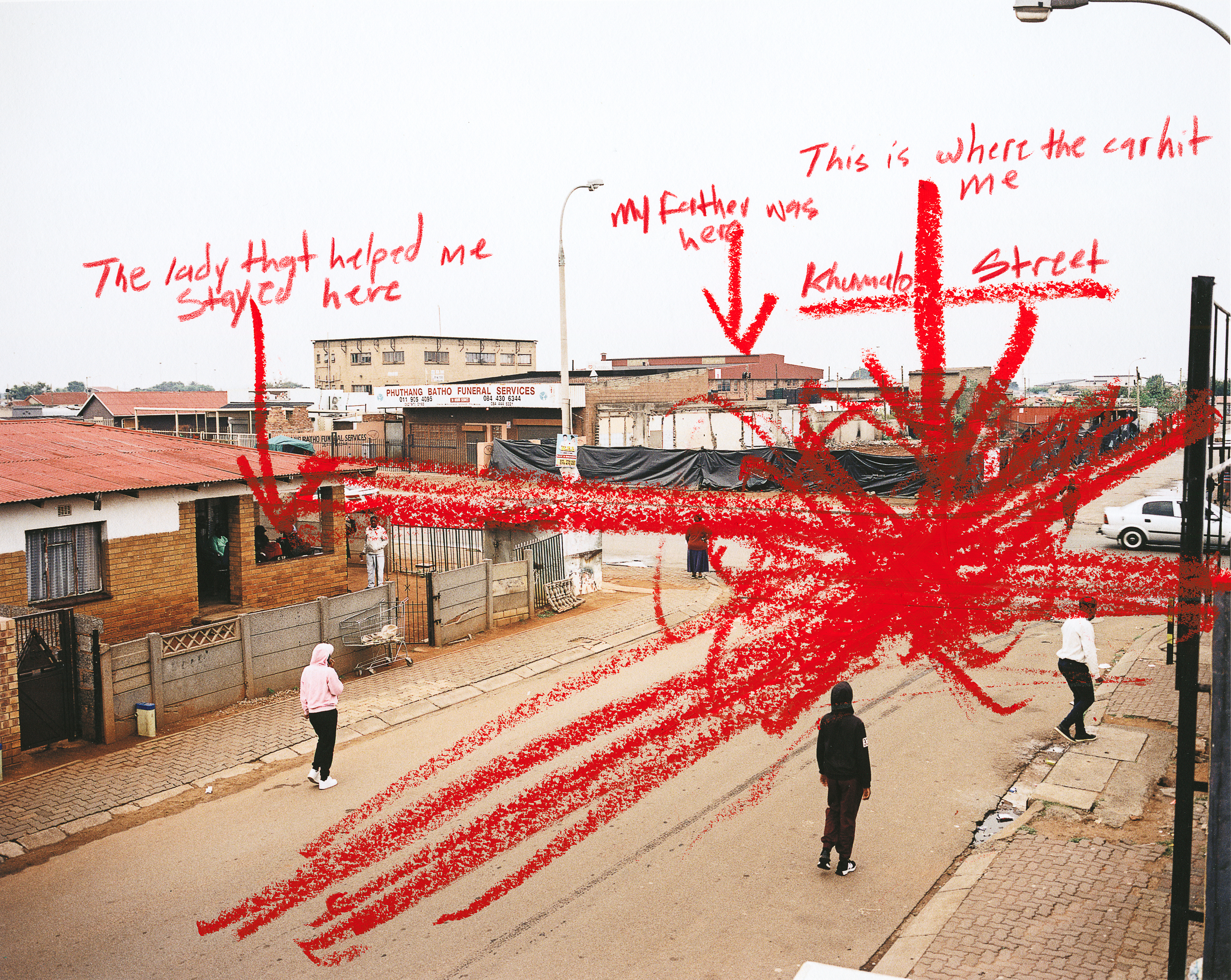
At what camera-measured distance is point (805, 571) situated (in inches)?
542

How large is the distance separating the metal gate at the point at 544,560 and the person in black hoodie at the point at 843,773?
946cm

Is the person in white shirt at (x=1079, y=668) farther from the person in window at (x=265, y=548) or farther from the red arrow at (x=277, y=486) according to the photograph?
the person in window at (x=265, y=548)

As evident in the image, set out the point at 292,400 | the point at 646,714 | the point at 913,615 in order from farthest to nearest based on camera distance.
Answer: the point at 292,400 → the point at 913,615 → the point at 646,714

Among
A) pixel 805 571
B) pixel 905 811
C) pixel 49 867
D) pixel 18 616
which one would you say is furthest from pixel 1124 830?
pixel 18 616

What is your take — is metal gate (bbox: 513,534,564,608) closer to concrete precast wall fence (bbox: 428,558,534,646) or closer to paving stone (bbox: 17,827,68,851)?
concrete precast wall fence (bbox: 428,558,534,646)

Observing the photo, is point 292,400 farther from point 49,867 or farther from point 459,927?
point 459,927

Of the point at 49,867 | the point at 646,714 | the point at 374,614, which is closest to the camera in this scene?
the point at 49,867

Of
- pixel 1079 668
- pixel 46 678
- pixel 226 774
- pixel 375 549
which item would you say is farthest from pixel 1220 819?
pixel 375 549

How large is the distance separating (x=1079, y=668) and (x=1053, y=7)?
20.7 feet

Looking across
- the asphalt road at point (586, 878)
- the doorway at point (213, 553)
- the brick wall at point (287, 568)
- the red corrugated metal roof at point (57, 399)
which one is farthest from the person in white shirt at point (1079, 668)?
the red corrugated metal roof at point (57, 399)

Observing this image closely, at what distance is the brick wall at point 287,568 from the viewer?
43.9 feet

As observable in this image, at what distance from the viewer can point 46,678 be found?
976 centimetres

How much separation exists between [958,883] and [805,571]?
7.40 meters

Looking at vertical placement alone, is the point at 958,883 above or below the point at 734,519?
below
